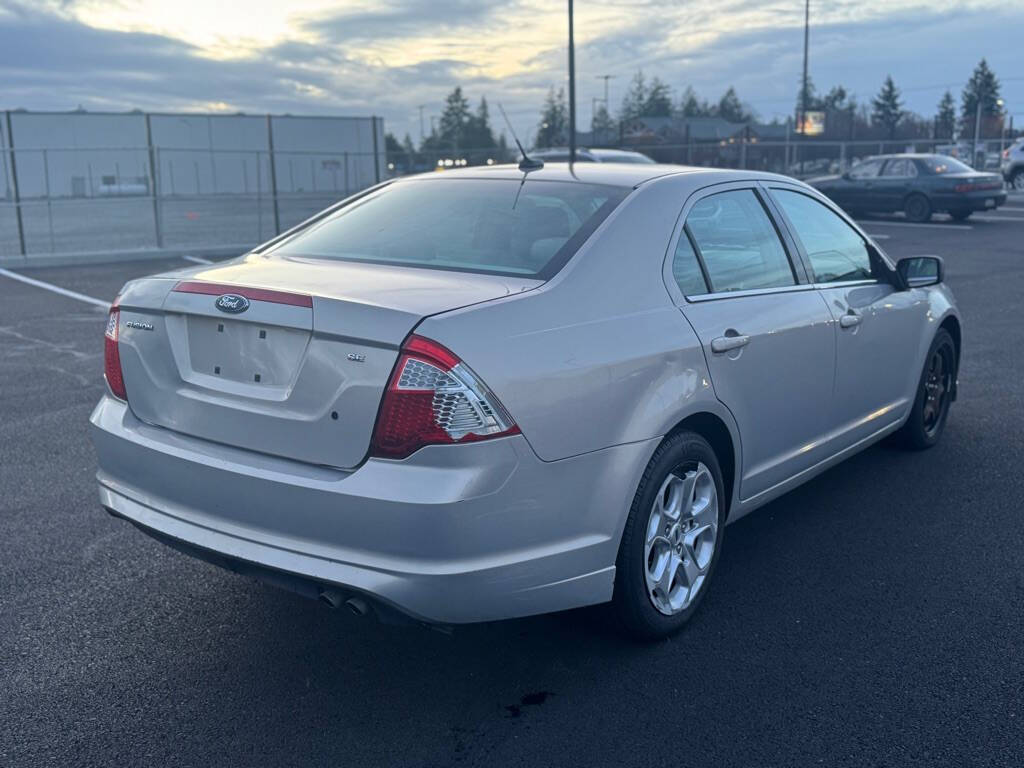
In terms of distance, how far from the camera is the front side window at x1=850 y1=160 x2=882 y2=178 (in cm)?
2448

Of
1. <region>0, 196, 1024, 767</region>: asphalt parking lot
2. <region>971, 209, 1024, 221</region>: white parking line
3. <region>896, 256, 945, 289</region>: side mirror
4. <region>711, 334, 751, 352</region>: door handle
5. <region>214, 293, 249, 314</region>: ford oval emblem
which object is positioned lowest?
<region>0, 196, 1024, 767</region>: asphalt parking lot

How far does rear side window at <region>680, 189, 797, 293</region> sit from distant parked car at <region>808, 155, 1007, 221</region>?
20.7m

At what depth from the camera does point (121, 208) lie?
3841 cm

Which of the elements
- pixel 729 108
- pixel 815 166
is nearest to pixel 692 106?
pixel 729 108

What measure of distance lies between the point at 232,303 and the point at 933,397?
4363 millimetres

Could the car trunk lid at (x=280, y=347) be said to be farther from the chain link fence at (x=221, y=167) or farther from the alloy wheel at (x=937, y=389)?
the chain link fence at (x=221, y=167)

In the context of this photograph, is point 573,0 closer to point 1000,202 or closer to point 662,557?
point 1000,202

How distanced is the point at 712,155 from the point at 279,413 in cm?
3699

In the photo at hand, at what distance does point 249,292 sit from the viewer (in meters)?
3.25

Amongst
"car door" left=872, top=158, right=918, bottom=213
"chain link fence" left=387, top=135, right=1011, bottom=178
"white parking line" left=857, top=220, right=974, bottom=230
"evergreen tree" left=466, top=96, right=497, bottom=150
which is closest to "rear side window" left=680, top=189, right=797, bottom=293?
"white parking line" left=857, top=220, right=974, bottom=230

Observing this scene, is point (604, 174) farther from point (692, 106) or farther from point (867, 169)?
point (692, 106)

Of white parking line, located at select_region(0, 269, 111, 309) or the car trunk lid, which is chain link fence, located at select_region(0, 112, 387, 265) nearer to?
white parking line, located at select_region(0, 269, 111, 309)

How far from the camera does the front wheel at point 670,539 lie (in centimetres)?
343

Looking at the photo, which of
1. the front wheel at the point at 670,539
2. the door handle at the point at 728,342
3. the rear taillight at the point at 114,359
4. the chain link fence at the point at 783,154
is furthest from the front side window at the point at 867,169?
the rear taillight at the point at 114,359
